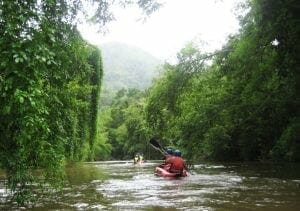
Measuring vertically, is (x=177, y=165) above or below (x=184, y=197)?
above

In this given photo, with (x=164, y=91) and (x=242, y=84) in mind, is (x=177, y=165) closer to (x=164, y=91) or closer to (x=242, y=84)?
(x=164, y=91)

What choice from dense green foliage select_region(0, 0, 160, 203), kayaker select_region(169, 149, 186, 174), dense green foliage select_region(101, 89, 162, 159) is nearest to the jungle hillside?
dense green foliage select_region(0, 0, 160, 203)

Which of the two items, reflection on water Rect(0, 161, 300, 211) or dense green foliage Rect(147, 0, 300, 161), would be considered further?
dense green foliage Rect(147, 0, 300, 161)

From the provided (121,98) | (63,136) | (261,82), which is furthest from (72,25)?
(121,98)

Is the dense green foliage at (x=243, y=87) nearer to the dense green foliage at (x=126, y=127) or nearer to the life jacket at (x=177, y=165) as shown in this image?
the life jacket at (x=177, y=165)

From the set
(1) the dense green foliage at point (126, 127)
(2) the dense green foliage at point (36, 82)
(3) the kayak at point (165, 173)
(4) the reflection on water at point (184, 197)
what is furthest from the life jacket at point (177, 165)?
(1) the dense green foliage at point (126, 127)

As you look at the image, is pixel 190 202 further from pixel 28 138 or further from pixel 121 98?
pixel 121 98

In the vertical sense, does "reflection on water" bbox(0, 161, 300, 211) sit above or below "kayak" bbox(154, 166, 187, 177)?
below

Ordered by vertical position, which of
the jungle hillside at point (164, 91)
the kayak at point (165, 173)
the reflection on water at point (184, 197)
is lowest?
the reflection on water at point (184, 197)

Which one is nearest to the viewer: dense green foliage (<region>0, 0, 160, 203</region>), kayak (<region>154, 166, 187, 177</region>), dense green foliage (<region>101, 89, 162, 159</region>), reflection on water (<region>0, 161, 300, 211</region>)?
dense green foliage (<region>0, 0, 160, 203</region>)

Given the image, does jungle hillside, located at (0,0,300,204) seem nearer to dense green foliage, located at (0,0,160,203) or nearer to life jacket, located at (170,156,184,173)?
dense green foliage, located at (0,0,160,203)

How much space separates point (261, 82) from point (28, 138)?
16.6 meters

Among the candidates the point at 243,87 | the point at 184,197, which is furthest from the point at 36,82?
the point at 243,87

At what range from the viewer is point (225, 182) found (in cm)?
1792
